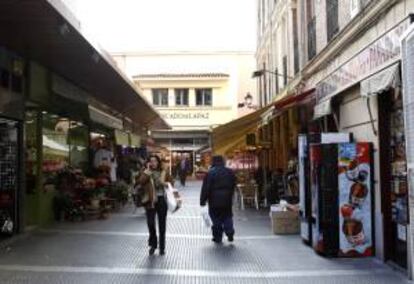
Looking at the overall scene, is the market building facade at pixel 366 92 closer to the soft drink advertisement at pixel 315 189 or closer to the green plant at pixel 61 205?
the soft drink advertisement at pixel 315 189

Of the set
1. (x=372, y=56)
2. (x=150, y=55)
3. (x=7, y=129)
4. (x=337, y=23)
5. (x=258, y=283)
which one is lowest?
(x=258, y=283)

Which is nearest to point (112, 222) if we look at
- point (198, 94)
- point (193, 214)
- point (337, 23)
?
point (193, 214)

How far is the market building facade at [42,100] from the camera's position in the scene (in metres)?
11.4

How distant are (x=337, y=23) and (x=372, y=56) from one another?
11.1 ft

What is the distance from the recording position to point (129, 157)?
27750mm

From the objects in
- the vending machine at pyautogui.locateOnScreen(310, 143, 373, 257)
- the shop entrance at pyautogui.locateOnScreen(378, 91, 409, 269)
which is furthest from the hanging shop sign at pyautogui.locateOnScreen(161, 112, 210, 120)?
the shop entrance at pyautogui.locateOnScreen(378, 91, 409, 269)

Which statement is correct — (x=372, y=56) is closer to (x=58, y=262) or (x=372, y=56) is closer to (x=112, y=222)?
(x=58, y=262)

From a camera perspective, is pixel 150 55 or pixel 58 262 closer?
pixel 58 262

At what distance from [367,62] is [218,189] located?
155 inches

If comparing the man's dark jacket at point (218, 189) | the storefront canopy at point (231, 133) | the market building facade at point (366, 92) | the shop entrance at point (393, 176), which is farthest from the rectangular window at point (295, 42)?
the shop entrance at point (393, 176)

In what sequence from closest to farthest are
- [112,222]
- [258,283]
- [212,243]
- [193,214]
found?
[258,283] < [212,243] < [112,222] < [193,214]

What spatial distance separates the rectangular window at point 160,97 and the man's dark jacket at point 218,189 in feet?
121

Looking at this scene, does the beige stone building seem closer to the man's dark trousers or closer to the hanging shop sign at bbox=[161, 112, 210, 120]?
the man's dark trousers

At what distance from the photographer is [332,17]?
47.1 feet
